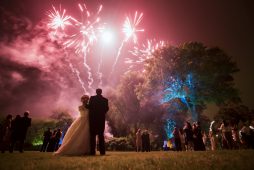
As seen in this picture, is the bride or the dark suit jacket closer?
the bride

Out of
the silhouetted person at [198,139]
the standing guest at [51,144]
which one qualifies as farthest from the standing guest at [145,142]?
the standing guest at [51,144]

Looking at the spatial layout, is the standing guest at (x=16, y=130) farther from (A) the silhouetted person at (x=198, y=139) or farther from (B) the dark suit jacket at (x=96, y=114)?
(A) the silhouetted person at (x=198, y=139)

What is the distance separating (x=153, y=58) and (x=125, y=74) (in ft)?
48.2

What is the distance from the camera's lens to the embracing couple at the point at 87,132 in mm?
9202

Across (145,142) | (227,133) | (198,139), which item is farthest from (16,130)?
(227,133)

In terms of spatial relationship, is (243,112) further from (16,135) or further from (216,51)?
(16,135)

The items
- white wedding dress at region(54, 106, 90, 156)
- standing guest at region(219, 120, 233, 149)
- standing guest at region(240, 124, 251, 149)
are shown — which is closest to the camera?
white wedding dress at region(54, 106, 90, 156)

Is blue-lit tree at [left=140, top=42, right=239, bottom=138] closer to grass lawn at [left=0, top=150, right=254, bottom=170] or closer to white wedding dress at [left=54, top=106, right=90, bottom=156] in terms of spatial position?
white wedding dress at [left=54, top=106, right=90, bottom=156]

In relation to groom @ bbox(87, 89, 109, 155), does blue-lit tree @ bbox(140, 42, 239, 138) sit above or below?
above

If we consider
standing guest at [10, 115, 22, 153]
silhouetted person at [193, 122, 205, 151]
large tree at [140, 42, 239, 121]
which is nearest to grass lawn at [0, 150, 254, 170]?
standing guest at [10, 115, 22, 153]

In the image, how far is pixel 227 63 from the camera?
34656mm

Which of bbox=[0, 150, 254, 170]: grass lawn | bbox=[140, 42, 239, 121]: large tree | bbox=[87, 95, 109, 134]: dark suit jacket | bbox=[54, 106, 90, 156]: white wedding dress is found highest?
bbox=[140, 42, 239, 121]: large tree

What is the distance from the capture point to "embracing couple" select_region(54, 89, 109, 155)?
9202 millimetres

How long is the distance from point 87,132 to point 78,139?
19.3 inches
